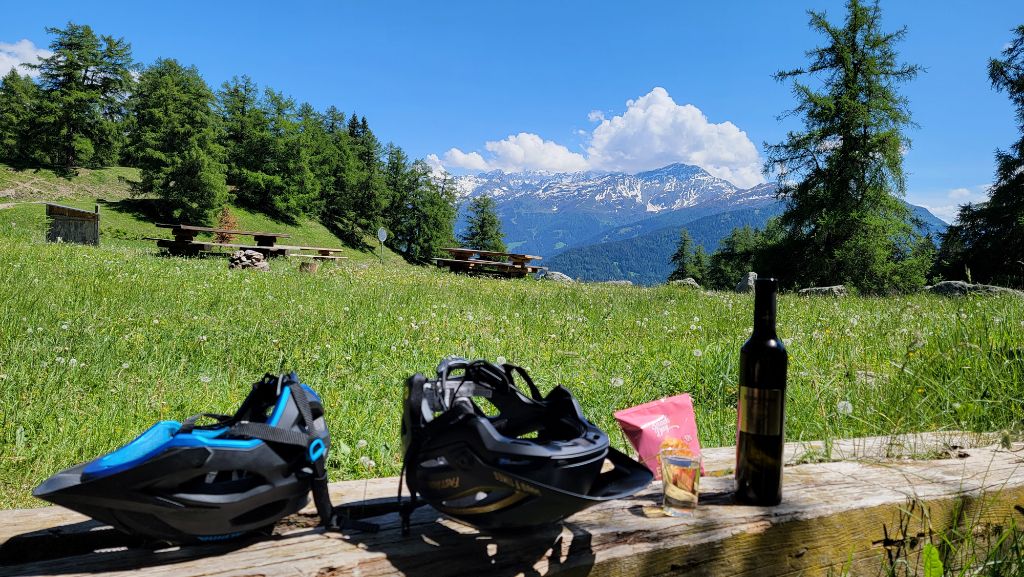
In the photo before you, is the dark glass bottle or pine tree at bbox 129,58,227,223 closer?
→ the dark glass bottle

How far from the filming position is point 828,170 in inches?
1205

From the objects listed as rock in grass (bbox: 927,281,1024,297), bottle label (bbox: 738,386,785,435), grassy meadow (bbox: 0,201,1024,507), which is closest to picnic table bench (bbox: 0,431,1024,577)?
bottle label (bbox: 738,386,785,435)

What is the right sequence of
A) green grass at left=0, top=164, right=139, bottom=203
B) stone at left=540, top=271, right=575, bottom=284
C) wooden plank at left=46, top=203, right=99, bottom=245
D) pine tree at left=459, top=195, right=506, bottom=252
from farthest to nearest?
pine tree at left=459, top=195, right=506, bottom=252, green grass at left=0, top=164, right=139, bottom=203, stone at left=540, top=271, right=575, bottom=284, wooden plank at left=46, top=203, right=99, bottom=245

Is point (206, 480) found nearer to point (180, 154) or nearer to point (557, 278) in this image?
point (557, 278)

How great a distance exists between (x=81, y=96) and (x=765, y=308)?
68.8 m

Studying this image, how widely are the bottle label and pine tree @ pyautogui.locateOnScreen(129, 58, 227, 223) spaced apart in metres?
52.7

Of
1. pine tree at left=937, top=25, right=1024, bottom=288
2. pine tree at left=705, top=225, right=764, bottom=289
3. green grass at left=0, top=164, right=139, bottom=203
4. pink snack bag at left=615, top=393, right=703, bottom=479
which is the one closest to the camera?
pink snack bag at left=615, top=393, right=703, bottom=479

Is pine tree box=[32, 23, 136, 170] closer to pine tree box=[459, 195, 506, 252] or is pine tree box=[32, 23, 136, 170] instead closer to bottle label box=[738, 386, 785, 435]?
pine tree box=[459, 195, 506, 252]

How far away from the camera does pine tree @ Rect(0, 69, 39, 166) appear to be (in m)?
53.2

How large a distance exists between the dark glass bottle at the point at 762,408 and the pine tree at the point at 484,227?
88.2 metres

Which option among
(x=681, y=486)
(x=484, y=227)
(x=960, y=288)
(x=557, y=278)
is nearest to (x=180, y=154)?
(x=557, y=278)

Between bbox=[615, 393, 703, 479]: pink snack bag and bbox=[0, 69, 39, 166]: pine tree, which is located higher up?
bbox=[0, 69, 39, 166]: pine tree

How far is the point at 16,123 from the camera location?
5659cm

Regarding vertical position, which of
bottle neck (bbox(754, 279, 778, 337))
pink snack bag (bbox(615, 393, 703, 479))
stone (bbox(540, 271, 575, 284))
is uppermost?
stone (bbox(540, 271, 575, 284))
